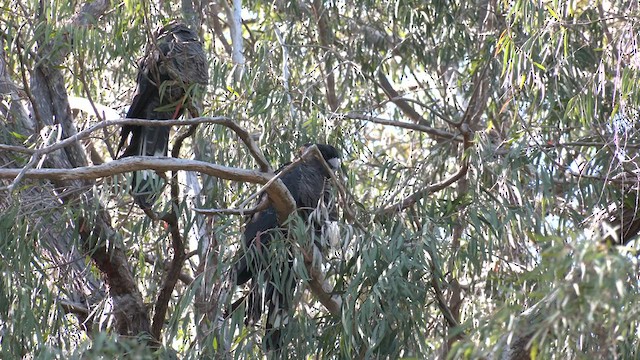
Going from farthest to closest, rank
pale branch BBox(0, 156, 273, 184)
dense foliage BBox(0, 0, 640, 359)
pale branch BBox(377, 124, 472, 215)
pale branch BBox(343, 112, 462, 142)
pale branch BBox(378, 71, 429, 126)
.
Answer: pale branch BBox(378, 71, 429, 126)
pale branch BBox(343, 112, 462, 142)
pale branch BBox(377, 124, 472, 215)
dense foliage BBox(0, 0, 640, 359)
pale branch BBox(0, 156, 273, 184)

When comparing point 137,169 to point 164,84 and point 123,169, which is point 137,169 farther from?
point 164,84

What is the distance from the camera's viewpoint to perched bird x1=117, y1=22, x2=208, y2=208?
13.4 feet

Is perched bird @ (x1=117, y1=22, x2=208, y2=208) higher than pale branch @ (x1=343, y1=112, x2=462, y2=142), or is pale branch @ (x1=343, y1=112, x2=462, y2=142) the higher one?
perched bird @ (x1=117, y1=22, x2=208, y2=208)

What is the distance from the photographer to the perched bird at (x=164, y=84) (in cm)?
409

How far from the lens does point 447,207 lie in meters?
3.64

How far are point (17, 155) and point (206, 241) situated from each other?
2.59 ft

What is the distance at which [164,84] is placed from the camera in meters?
4.05

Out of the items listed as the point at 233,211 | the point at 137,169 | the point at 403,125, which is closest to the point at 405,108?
the point at 403,125

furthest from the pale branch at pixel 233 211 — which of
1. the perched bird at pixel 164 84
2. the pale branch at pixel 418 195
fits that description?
the perched bird at pixel 164 84

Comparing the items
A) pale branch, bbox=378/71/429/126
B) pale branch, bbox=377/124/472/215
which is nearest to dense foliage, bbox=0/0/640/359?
pale branch, bbox=377/124/472/215

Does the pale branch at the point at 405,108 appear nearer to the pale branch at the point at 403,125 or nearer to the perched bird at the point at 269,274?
the pale branch at the point at 403,125

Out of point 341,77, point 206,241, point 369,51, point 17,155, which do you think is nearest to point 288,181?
point 206,241

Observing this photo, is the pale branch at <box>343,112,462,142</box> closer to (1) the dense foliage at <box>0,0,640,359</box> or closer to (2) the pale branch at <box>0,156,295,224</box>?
(1) the dense foliage at <box>0,0,640,359</box>

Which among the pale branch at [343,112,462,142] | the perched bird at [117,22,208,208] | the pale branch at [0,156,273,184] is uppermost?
the perched bird at [117,22,208,208]
